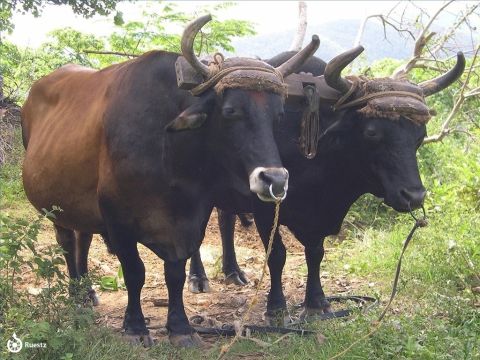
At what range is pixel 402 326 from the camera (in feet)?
12.7

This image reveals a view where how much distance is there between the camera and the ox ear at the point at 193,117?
3932 millimetres

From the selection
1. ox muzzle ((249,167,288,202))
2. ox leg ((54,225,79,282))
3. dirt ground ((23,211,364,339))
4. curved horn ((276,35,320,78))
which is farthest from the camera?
ox leg ((54,225,79,282))

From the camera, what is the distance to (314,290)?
5117 millimetres

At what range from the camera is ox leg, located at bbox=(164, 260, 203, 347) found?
14.2 feet

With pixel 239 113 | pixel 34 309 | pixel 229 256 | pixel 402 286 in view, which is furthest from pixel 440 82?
pixel 34 309

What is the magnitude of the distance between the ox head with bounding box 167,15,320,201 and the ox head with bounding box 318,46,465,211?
1.95ft

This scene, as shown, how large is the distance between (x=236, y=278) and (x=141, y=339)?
2180 mm

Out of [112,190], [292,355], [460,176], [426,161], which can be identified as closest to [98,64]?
[426,161]

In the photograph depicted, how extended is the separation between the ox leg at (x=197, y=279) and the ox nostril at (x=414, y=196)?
98.5 inches

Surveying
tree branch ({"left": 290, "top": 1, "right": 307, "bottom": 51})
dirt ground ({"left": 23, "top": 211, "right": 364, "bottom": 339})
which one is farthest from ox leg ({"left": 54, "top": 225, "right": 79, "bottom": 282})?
tree branch ({"left": 290, "top": 1, "right": 307, "bottom": 51})

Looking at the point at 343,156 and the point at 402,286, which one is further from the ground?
the point at 343,156

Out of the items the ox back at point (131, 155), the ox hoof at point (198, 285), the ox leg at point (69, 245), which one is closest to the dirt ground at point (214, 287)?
the ox hoof at point (198, 285)

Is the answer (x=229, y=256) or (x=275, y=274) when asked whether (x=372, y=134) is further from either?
(x=229, y=256)

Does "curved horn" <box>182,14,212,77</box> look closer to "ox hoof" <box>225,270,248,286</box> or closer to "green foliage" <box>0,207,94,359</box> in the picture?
"green foliage" <box>0,207,94,359</box>
